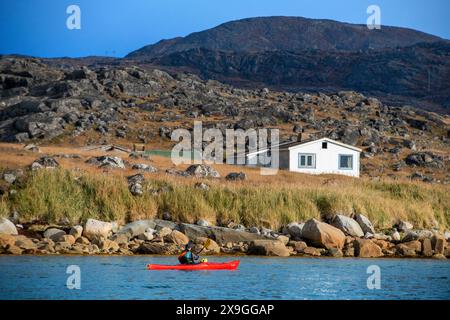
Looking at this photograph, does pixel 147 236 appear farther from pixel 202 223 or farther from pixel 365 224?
pixel 365 224

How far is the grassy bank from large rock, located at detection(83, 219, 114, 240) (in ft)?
6.11

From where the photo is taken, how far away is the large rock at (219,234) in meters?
28.5

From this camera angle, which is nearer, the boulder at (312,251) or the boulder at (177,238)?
the boulder at (312,251)

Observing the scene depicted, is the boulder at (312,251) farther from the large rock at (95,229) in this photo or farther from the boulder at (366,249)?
the large rock at (95,229)

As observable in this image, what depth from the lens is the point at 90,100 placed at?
110312 millimetres

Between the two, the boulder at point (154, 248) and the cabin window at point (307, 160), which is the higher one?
the cabin window at point (307, 160)

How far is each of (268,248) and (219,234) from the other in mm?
2608

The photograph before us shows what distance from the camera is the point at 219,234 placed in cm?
2872

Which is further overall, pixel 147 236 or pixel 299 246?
pixel 147 236

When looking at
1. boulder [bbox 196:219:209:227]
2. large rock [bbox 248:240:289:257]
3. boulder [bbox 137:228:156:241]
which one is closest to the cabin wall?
boulder [bbox 196:219:209:227]

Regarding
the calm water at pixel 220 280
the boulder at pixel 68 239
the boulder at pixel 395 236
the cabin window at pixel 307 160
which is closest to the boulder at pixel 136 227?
the boulder at pixel 68 239

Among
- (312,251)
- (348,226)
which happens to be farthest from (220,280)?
(348,226)

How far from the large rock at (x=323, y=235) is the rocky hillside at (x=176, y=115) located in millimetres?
46654

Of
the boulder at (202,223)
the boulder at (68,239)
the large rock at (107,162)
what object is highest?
the large rock at (107,162)
